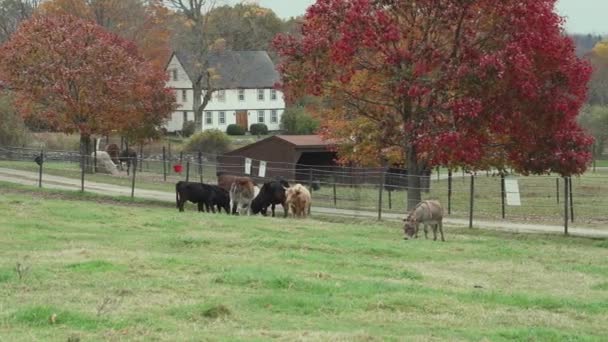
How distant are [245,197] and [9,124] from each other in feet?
95.3

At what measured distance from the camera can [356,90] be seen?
33875 millimetres

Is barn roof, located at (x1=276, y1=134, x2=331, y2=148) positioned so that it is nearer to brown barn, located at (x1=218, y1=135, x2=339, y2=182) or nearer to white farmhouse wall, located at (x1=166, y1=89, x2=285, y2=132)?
brown barn, located at (x1=218, y1=135, x2=339, y2=182)

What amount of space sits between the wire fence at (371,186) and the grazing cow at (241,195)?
310 cm

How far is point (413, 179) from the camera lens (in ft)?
108

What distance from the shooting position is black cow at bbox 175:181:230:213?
105ft

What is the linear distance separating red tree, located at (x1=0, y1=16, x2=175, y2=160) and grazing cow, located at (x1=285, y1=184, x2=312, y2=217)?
19.7m

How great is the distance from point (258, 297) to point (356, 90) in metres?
21.7

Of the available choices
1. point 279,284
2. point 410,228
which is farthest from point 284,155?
point 279,284

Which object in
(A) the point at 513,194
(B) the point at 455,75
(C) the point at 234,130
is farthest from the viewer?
(C) the point at 234,130

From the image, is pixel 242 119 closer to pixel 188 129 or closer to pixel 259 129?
pixel 259 129

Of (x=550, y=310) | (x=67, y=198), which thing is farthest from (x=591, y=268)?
(x=67, y=198)

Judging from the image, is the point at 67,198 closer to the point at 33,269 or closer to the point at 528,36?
the point at 528,36

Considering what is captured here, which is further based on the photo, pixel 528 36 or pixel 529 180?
pixel 529 180

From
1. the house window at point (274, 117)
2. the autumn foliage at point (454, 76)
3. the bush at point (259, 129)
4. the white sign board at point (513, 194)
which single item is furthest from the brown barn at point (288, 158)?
the house window at point (274, 117)
